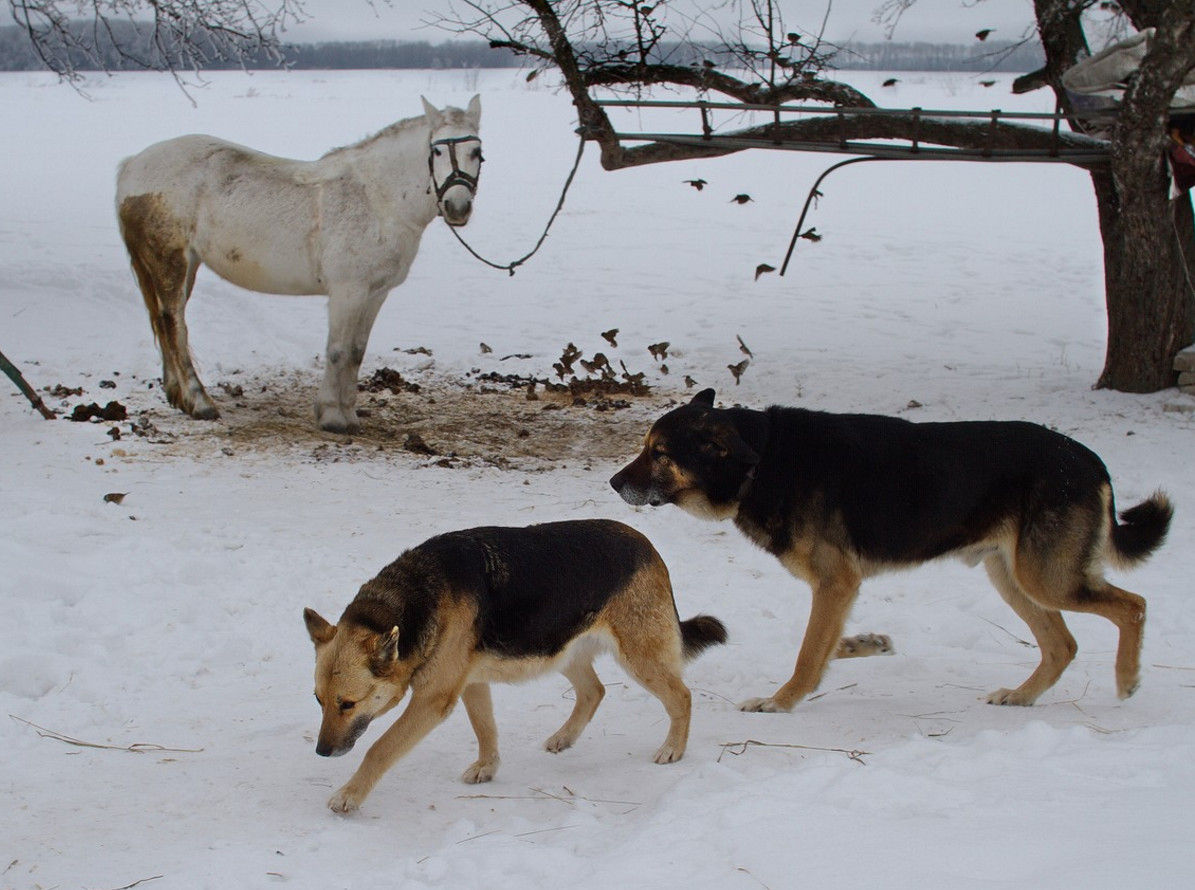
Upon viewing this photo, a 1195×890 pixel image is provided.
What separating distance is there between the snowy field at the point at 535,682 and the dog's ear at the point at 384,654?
60cm

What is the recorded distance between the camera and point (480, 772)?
5.04 m

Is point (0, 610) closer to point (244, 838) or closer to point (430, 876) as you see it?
point (244, 838)

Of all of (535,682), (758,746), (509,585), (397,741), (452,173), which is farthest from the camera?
(452,173)

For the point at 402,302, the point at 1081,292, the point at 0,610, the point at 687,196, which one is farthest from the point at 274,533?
the point at 687,196

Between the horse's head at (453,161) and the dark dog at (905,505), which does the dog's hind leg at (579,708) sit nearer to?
the dark dog at (905,505)

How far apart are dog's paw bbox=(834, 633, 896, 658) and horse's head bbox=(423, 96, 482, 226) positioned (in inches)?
209

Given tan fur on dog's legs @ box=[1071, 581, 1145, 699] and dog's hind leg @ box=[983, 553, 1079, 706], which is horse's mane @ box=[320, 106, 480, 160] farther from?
tan fur on dog's legs @ box=[1071, 581, 1145, 699]

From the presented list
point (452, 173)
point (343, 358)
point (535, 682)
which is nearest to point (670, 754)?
point (535, 682)

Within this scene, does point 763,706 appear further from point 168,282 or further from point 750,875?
point 168,282

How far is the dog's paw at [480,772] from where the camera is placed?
504 cm

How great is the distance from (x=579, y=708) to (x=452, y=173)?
6.03 metres

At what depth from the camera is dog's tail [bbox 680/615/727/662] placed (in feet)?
17.9

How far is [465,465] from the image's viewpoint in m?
9.51

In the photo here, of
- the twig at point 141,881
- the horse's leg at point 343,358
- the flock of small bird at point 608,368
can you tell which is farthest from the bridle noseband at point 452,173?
the twig at point 141,881
